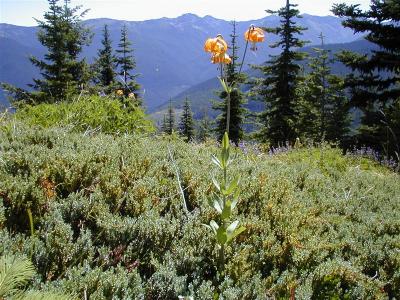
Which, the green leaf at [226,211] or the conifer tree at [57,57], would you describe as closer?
the green leaf at [226,211]

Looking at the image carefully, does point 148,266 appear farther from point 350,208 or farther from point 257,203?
point 350,208

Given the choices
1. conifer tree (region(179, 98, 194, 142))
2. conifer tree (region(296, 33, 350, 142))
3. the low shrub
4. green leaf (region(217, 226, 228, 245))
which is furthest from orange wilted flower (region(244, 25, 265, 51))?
conifer tree (region(179, 98, 194, 142))

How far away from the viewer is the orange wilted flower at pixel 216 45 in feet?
9.19

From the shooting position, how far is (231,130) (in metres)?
32.4

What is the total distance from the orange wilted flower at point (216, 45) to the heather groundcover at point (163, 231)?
0.97 m

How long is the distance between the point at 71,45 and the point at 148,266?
105 ft

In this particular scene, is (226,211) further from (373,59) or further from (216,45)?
(373,59)

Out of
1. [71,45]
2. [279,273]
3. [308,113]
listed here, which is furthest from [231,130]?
[279,273]

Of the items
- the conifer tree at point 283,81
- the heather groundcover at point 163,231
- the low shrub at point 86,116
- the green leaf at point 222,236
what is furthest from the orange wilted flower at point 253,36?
the conifer tree at point 283,81

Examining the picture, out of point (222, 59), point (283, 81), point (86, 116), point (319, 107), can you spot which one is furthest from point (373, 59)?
point (222, 59)

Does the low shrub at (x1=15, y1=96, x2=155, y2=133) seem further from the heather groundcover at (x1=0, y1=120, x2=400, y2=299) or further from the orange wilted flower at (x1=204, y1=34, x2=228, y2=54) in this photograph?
the orange wilted flower at (x1=204, y1=34, x2=228, y2=54)

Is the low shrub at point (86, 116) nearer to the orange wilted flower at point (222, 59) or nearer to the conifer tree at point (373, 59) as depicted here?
the orange wilted flower at point (222, 59)

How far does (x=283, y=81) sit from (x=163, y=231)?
27.1 metres

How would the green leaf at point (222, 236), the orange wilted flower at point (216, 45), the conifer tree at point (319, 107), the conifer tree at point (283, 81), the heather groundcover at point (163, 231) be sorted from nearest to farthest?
the heather groundcover at point (163, 231), the green leaf at point (222, 236), the orange wilted flower at point (216, 45), the conifer tree at point (283, 81), the conifer tree at point (319, 107)
